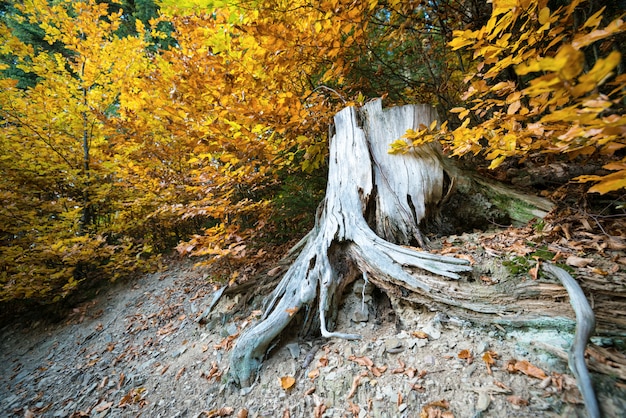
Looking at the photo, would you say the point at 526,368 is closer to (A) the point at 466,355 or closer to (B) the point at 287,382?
(A) the point at 466,355

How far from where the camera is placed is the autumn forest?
2337 millimetres

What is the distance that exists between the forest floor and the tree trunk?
0.48ft

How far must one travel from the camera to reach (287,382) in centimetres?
203

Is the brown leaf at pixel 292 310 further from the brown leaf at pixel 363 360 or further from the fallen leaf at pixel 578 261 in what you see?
the fallen leaf at pixel 578 261

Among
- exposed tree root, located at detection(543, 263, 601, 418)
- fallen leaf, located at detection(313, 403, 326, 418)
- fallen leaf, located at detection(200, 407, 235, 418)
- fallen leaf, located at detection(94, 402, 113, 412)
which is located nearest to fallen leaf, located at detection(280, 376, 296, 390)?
fallen leaf, located at detection(313, 403, 326, 418)

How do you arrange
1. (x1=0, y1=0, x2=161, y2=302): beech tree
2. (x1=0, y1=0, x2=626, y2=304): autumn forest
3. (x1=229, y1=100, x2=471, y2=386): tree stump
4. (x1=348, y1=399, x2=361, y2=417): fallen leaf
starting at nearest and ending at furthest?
(x1=348, y1=399, x2=361, y2=417): fallen leaf, (x1=229, y1=100, x2=471, y2=386): tree stump, (x1=0, y1=0, x2=626, y2=304): autumn forest, (x1=0, y1=0, x2=161, y2=302): beech tree

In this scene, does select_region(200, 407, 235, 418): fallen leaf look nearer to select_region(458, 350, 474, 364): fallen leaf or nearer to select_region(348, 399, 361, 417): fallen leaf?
select_region(348, 399, 361, 417): fallen leaf

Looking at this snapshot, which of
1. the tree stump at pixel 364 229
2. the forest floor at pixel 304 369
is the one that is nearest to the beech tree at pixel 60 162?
the forest floor at pixel 304 369

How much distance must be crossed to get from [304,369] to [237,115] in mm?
2547

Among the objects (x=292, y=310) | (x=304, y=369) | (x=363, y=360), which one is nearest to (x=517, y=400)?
(x=363, y=360)

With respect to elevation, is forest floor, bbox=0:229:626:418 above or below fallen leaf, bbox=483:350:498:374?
below

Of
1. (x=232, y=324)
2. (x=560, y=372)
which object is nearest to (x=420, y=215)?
(x=560, y=372)

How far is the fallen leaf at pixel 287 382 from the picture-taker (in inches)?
79.0

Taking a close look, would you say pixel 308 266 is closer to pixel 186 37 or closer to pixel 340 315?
pixel 340 315
